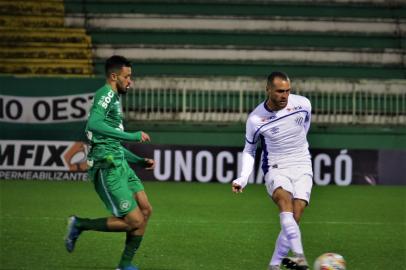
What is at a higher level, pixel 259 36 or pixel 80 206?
pixel 259 36

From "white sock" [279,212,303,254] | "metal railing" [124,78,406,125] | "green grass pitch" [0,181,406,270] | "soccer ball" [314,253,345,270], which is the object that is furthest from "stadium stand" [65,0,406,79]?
"soccer ball" [314,253,345,270]

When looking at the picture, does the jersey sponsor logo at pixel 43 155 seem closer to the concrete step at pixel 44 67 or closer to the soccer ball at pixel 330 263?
the concrete step at pixel 44 67

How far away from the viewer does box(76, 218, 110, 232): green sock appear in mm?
8812

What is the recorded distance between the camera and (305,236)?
39.5 ft

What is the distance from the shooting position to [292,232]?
8352 mm

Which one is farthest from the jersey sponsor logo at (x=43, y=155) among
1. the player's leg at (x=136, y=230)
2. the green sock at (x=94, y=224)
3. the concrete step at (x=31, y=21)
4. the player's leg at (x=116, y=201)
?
the player's leg at (x=116, y=201)

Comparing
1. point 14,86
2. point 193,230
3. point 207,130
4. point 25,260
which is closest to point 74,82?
point 14,86

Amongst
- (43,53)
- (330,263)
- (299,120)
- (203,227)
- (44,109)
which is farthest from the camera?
(43,53)

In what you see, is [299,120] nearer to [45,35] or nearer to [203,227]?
[203,227]

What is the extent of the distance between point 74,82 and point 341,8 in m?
8.11

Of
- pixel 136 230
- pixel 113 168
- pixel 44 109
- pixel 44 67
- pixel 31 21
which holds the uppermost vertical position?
pixel 31 21

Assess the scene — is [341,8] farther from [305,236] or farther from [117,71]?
[117,71]

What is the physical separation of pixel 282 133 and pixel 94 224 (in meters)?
1.80

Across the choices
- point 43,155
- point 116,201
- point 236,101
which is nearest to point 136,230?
point 116,201
